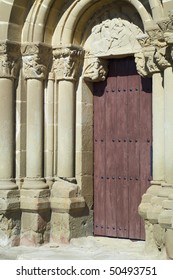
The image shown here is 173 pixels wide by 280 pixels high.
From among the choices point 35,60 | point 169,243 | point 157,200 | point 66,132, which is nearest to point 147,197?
Answer: point 157,200

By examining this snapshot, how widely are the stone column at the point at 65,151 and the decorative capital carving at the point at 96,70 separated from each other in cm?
16

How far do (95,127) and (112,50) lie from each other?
1172 millimetres

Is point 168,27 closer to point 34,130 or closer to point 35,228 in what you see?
point 34,130

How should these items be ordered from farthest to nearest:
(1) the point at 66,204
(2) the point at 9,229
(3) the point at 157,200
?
(2) the point at 9,229, (1) the point at 66,204, (3) the point at 157,200

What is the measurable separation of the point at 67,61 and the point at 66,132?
1.03m

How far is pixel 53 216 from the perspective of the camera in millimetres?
8492

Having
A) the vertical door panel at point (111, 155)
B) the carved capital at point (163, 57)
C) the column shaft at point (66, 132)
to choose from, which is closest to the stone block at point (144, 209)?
the vertical door panel at point (111, 155)

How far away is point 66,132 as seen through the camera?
8531 millimetres

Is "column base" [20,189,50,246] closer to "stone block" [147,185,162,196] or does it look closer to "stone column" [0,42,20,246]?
"stone column" [0,42,20,246]

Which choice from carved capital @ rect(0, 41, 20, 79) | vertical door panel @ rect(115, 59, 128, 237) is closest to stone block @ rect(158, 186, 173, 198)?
vertical door panel @ rect(115, 59, 128, 237)

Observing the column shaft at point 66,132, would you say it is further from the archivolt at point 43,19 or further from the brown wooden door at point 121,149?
the archivolt at point 43,19

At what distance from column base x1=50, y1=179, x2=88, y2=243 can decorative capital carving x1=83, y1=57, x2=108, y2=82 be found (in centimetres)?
157

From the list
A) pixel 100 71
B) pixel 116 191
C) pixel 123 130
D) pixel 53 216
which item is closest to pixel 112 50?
pixel 100 71

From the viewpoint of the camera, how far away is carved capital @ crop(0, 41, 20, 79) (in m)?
8.41
